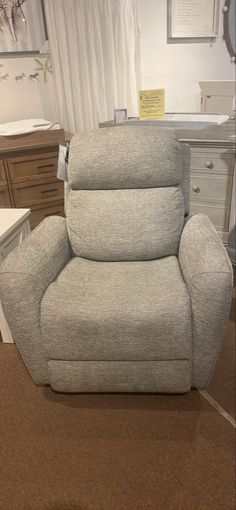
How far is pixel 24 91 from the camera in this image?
2.56 metres

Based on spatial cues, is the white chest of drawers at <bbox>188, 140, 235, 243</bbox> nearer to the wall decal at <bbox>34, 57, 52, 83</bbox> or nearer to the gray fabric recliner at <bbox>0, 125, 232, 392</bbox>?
the gray fabric recliner at <bbox>0, 125, 232, 392</bbox>

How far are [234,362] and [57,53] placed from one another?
2.14 metres

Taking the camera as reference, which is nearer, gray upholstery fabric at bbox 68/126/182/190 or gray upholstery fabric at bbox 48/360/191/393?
gray upholstery fabric at bbox 48/360/191/393

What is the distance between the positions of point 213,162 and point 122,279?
1.16m

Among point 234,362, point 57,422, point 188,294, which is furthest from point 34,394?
point 234,362

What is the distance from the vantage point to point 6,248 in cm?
157

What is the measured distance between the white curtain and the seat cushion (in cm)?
159

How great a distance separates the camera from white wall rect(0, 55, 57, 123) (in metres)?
2.49

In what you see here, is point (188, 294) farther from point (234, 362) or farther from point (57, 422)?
point (57, 422)

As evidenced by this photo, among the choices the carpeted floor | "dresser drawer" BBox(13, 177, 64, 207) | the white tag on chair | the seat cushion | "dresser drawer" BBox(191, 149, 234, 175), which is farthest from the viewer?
"dresser drawer" BBox(13, 177, 64, 207)

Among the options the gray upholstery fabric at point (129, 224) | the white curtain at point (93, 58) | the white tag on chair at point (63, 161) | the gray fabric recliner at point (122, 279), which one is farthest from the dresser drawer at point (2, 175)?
the gray upholstery fabric at point (129, 224)

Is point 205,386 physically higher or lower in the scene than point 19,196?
lower

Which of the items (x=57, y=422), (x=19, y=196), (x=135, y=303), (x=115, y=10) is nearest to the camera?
(x=135, y=303)

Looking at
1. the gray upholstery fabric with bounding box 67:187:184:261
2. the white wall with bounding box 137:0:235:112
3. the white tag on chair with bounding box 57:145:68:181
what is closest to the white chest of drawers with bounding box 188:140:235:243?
the white wall with bounding box 137:0:235:112
